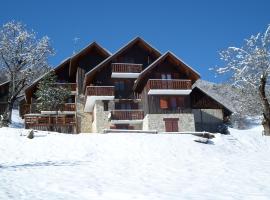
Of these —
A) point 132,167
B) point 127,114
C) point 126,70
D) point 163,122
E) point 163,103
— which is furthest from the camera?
point 126,70

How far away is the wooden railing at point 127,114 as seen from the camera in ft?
125

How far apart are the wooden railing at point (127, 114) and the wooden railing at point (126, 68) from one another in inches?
164

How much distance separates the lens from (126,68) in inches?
1583

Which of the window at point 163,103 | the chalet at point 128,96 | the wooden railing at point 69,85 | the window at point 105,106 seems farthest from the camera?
the wooden railing at point 69,85

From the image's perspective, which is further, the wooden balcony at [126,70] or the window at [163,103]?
the wooden balcony at [126,70]

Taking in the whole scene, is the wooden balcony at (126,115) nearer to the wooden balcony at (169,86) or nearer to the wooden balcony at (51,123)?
the wooden balcony at (169,86)

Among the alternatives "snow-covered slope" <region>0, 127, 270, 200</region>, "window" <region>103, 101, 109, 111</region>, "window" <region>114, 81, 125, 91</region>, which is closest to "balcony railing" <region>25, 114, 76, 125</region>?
"window" <region>103, 101, 109, 111</region>

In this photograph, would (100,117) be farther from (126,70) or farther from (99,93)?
(126,70)

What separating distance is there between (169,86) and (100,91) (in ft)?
21.6

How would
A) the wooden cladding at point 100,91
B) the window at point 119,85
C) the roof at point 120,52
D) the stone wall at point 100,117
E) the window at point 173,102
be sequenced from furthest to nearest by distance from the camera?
the window at point 119,85, the roof at point 120,52, the stone wall at point 100,117, the window at point 173,102, the wooden cladding at point 100,91

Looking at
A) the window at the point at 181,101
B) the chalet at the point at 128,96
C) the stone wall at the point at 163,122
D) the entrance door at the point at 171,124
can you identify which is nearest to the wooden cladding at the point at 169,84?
the chalet at the point at 128,96

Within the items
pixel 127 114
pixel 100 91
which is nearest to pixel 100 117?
pixel 100 91

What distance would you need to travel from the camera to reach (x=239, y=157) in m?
26.5

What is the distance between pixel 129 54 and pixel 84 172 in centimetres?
2380
